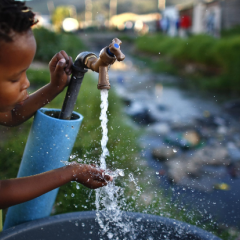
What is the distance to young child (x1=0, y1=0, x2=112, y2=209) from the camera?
0.93 metres

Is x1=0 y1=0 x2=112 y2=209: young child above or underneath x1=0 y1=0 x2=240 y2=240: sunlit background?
above

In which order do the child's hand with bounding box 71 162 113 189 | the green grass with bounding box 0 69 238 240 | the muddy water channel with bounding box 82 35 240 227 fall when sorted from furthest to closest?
the muddy water channel with bounding box 82 35 240 227 < the green grass with bounding box 0 69 238 240 < the child's hand with bounding box 71 162 113 189

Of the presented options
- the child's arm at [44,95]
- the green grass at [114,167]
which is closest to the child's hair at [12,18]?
the child's arm at [44,95]

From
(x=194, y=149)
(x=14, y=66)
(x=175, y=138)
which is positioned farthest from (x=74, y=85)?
(x=175, y=138)

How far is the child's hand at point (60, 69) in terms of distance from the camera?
1.27 metres

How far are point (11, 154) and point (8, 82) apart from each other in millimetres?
1812

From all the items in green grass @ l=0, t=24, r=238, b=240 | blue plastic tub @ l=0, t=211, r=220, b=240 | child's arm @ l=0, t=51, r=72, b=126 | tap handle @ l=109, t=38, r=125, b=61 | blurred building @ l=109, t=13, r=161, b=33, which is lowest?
blurred building @ l=109, t=13, r=161, b=33

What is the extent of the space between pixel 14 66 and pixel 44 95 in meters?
0.37

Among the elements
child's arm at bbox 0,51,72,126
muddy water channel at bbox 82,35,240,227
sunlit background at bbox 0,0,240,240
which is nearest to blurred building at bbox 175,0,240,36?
sunlit background at bbox 0,0,240,240

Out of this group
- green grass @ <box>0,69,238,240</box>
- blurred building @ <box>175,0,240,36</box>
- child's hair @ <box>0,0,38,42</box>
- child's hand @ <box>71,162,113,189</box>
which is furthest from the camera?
blurred building @ <box>175,0,240,36</box>

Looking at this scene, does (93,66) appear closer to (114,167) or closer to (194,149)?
(114,167)

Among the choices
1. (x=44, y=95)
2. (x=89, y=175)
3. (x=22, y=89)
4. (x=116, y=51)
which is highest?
(x=116, y=51)

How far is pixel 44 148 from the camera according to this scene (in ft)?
4.32

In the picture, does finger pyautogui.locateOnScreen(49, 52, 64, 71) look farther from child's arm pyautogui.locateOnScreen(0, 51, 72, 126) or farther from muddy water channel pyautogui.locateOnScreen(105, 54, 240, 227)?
muddy water channel pyautogui.locateOnScreen(105, 54, 240, 227)
